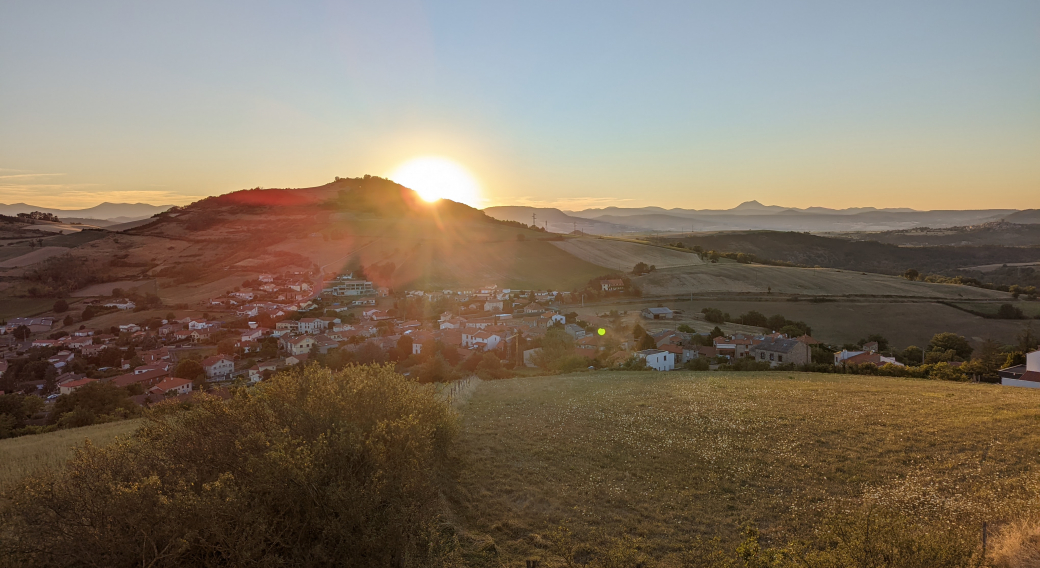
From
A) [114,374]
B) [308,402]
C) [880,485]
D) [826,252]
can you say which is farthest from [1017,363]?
[826,252]

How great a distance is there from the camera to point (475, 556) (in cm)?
909

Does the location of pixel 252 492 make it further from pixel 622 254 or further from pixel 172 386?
pixel 622 254

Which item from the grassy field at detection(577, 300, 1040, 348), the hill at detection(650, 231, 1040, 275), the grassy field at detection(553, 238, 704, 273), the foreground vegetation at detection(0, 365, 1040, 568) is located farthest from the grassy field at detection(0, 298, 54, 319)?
the hill at detection(650, 231, 1040, 275)

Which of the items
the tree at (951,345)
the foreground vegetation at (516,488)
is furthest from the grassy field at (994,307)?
the foreground vegetation at (516,488)

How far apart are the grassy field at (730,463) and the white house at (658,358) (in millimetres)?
19121

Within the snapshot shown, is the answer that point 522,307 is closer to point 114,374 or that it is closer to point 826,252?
point 114,374

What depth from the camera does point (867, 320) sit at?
2323 inches

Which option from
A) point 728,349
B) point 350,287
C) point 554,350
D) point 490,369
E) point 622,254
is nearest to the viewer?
point 490,369

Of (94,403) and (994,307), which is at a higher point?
(994,307)

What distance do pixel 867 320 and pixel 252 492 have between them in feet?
225

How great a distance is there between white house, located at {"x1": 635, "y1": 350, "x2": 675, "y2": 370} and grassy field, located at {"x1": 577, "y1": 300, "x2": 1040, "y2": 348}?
38.8 feet

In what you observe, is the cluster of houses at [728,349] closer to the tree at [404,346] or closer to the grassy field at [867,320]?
the grassy field at [867,320]

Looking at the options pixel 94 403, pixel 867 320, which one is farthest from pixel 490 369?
pixel 867 320

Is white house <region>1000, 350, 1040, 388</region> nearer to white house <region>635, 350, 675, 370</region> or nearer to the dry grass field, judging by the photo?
white house <region>635, 350, 675, 370</region>
